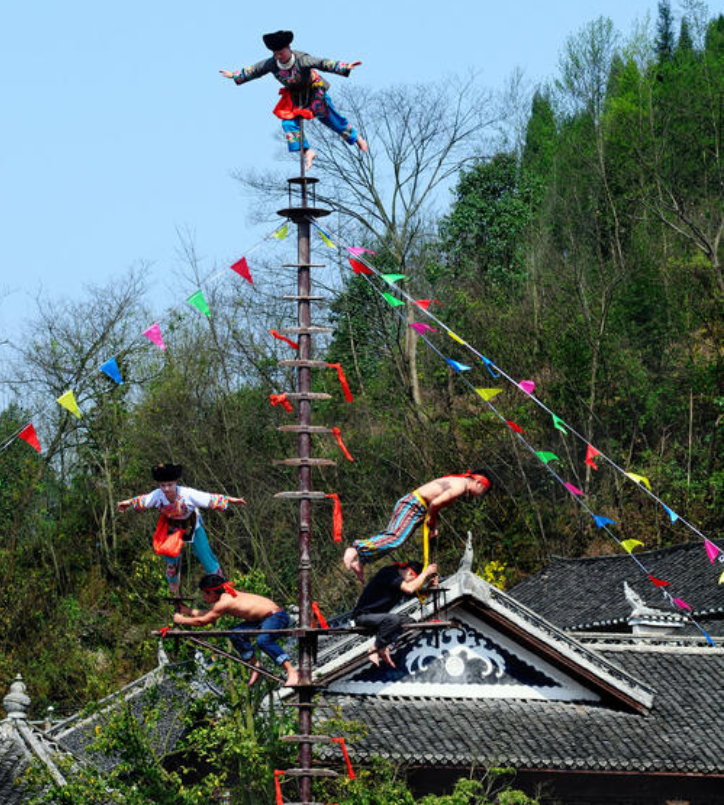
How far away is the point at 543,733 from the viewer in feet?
77.5

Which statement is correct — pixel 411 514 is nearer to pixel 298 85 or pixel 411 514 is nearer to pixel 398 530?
pixel 398 530

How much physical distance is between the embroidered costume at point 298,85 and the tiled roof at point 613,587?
76.3 ft

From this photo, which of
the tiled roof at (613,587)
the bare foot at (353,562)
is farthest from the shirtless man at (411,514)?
the tiled roof at (613,587)

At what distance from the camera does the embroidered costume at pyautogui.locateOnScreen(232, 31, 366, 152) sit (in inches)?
572

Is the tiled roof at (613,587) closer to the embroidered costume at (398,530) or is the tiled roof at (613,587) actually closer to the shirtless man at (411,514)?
the shirtless man at (411,514)

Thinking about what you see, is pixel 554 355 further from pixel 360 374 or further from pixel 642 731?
pixel 642 731

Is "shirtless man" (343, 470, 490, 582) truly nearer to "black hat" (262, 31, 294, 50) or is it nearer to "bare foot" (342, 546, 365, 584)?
"bare foot" (342, 546, 365, 584)

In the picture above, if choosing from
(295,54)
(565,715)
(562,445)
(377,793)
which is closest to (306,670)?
(377,793)

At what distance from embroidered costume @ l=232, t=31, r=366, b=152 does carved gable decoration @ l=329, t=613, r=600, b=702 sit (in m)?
11.2

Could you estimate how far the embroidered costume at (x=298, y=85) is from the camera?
1454cm

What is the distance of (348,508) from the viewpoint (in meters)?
45.2

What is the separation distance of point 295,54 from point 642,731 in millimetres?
13916

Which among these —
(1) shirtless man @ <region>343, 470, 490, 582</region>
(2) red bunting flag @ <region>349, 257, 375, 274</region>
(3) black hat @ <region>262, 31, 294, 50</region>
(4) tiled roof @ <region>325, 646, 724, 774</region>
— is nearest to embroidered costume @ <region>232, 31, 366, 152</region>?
(3) black hat @ <region>262, 31, 294, 50</region>

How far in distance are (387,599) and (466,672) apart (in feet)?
34.1
